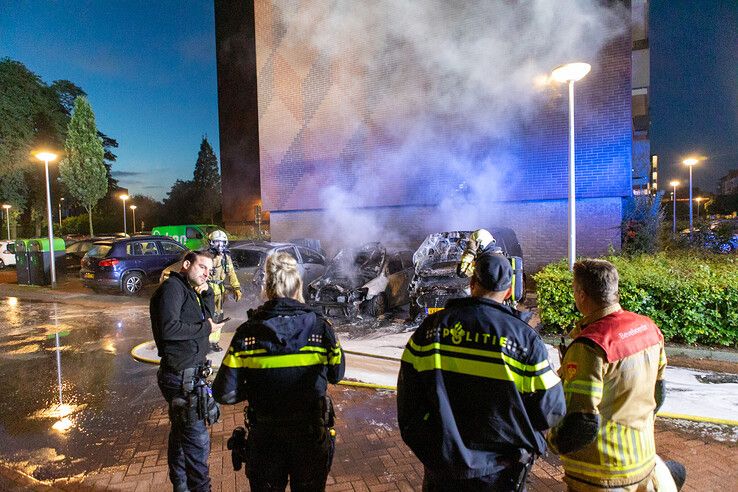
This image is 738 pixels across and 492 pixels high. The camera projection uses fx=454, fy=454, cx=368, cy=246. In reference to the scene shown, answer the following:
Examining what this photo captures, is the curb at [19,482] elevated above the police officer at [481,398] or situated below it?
below

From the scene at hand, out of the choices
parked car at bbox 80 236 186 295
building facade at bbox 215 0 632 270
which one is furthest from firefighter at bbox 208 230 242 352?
building facade at bbox 215 0 632 270

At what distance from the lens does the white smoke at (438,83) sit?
36.4ft

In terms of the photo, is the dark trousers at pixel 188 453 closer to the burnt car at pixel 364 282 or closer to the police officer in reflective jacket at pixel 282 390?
the police officer in reflective jacket at pixel 282 390

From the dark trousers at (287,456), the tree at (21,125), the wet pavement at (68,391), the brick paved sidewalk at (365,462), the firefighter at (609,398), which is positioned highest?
the tree at (21,125)

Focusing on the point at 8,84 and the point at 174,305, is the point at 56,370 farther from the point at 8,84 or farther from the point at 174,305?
the point at 8,84

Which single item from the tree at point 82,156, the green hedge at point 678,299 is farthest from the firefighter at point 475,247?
the tree at point 82,156

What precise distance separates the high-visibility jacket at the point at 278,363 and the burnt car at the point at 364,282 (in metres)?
5.44

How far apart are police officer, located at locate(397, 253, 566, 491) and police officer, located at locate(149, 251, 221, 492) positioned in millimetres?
1602

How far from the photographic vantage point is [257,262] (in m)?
8.88

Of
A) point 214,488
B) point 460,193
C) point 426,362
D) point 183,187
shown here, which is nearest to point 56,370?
point 214,488

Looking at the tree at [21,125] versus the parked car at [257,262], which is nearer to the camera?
the parked car at [257,262]

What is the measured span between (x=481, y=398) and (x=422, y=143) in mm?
12074

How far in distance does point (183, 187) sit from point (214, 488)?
177ft

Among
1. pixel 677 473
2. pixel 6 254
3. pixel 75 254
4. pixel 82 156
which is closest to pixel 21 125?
pixel 82 156
